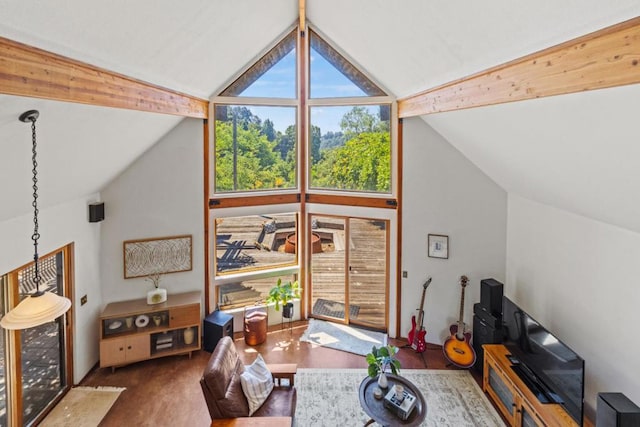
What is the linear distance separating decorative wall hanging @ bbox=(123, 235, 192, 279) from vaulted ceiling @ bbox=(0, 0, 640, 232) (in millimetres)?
1044

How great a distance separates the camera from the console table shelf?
5250 millimetres

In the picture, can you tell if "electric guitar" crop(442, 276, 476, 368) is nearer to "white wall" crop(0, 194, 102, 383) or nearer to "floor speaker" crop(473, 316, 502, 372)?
"floor speaker" crop(473, 316, 502, 372)

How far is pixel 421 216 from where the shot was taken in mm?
6051

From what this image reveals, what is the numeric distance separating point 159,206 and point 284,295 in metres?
2.42

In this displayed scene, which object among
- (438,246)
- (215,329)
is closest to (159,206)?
(215,329)

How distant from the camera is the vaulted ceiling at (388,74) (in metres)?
2.23

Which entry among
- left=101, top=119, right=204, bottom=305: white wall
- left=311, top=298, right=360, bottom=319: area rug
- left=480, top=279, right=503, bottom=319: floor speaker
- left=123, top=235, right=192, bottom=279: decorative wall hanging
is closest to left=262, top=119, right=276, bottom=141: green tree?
left=101, top=119, right=204, bottom=305: white wall

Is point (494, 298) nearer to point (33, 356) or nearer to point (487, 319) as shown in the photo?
point (487, 319)

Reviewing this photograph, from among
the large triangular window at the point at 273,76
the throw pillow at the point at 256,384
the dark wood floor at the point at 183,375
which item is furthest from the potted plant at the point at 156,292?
the large triangular window at the point at 273,76

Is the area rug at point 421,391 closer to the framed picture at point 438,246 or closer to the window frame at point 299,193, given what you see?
the window frame at point 299,193

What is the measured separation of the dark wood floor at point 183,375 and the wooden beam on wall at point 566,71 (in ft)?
12.7

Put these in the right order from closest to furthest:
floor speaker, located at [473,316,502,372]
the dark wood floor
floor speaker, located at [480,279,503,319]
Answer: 1. the dark wood floor
2. floor speaker, located at [473,316,502,372]
3. floor speaker, located at [480,279,503,319]

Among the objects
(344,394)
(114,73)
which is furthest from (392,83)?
(344,394)

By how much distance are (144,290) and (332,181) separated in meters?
3.46
